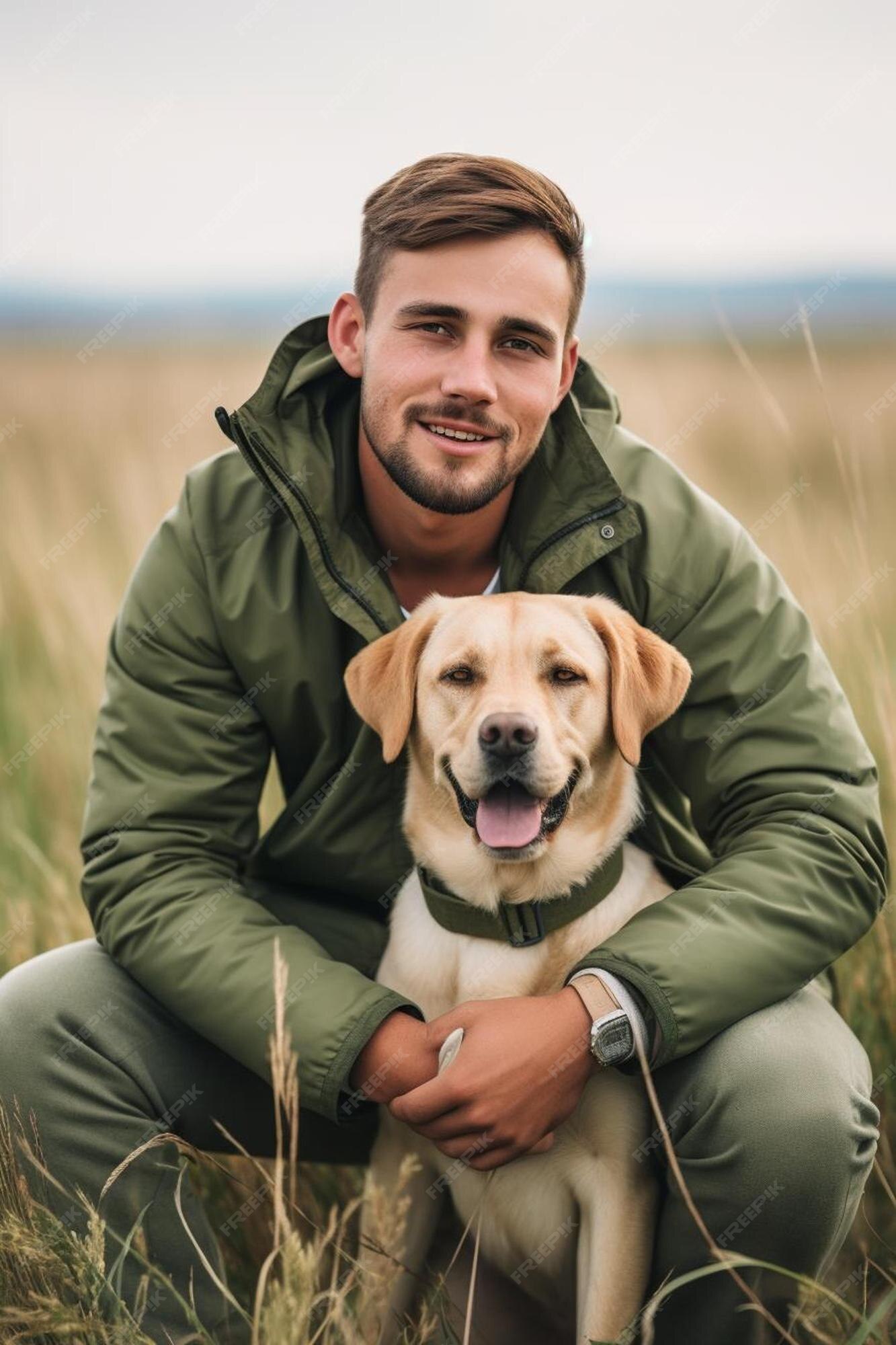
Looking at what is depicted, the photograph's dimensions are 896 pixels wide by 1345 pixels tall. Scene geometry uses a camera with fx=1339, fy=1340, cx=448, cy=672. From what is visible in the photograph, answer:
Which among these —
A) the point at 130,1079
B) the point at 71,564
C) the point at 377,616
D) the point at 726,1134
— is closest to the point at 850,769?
the point at 726,1134

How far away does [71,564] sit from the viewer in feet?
18.2

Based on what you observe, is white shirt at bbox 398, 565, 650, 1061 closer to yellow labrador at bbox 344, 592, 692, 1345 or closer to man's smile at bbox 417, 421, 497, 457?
yellow labrador at bbox 344, 592, 692, 1345

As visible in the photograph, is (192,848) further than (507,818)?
Yes

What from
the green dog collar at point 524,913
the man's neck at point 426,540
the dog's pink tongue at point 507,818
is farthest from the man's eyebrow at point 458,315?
the green dog collar at point 524,913

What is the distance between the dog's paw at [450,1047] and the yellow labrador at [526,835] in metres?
0.25

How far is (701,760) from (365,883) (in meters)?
0.81

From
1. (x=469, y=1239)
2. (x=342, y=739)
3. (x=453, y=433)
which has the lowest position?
(x=469, y=1239)

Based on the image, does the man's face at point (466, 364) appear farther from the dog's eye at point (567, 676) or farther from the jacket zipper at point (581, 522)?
the dog's eye at point (567, 676)

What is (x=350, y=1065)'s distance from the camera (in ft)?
7.94

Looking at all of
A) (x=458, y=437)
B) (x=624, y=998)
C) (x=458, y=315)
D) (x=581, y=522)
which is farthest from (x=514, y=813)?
(x=458, y=315)

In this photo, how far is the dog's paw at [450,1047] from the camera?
2376 millimetres

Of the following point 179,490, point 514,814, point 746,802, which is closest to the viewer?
point 514,814

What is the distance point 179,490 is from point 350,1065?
4.18 m

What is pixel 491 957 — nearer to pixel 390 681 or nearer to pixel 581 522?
pixel 390 681
